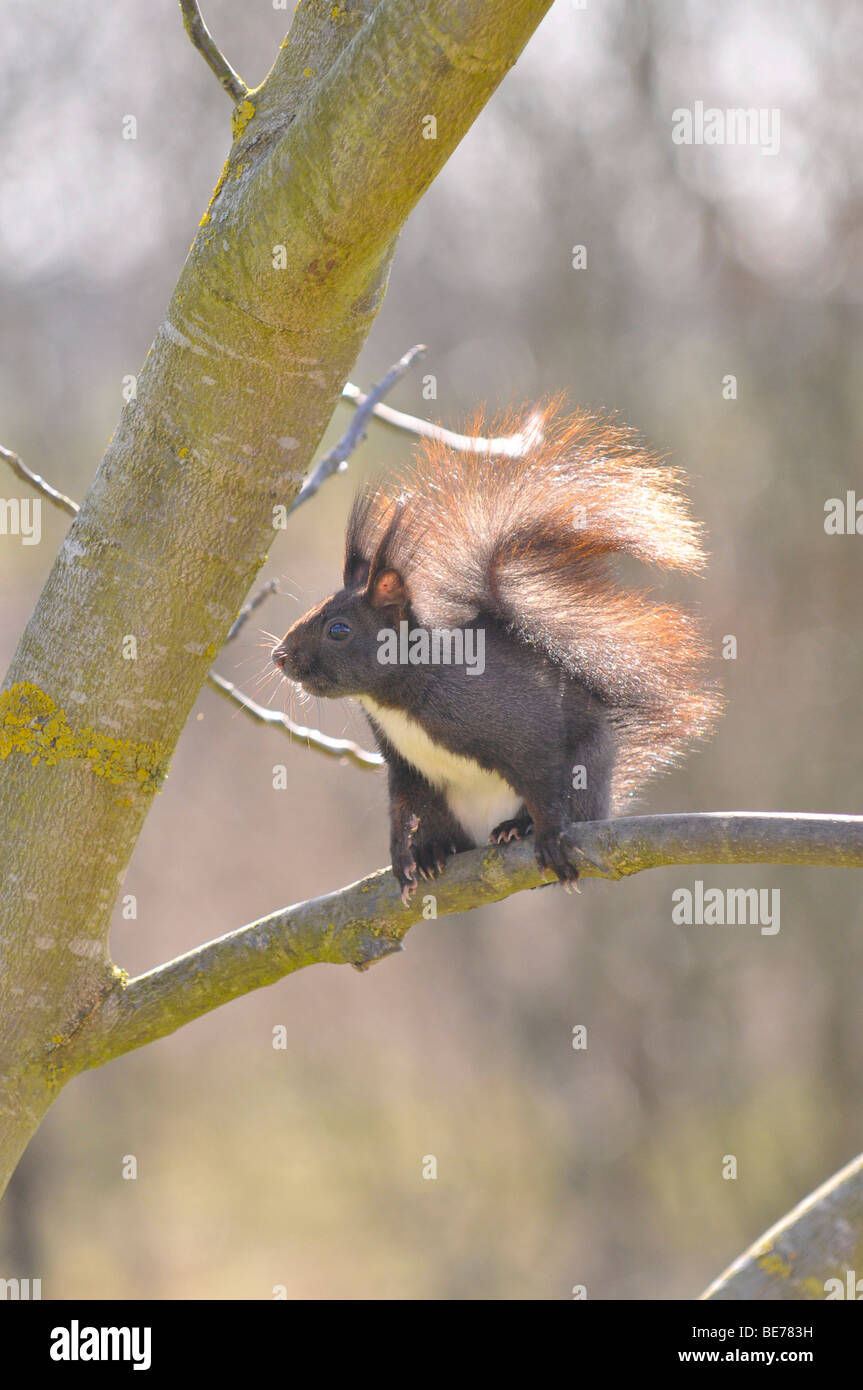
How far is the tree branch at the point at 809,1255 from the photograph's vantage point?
5.53 feet

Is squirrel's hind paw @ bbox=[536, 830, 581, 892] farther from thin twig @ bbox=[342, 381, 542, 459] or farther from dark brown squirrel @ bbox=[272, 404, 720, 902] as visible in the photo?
thin twig @ bbox=[342, 381, 542, 459]

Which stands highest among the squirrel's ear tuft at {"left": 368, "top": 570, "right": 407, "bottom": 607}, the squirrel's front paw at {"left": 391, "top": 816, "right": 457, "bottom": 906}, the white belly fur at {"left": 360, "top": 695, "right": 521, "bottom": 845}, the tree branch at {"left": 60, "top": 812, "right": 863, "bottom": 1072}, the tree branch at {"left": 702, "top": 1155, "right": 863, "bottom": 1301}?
the squirrel's ear tuft at {"left": 368, "top": 570, "right": 407, "bottom": 607}

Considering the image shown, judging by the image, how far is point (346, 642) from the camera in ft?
10.1

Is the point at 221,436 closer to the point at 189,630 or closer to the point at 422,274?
the point at 189,630

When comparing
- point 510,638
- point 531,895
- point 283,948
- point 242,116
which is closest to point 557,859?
point 283,948

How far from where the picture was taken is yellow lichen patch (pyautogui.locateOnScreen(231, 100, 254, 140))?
1920 millimetres

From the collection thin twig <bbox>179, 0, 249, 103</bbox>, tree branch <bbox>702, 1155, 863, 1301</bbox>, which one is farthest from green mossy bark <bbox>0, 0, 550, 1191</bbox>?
tree branch <bbox>702, 1155, 863, 1301</bbox>

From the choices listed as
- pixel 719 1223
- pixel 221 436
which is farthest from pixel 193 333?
pixel 719 1223

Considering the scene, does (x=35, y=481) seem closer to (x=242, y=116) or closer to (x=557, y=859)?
(x=242, y=116)

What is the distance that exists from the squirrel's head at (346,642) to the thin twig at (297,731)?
0.16m

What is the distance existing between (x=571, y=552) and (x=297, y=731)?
2.55ft

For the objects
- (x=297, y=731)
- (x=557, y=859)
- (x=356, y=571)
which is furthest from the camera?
(x=356, y=571)

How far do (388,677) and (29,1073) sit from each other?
4.29ft

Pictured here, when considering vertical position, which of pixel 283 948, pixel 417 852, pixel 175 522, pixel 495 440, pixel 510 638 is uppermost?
pixel 495 440
